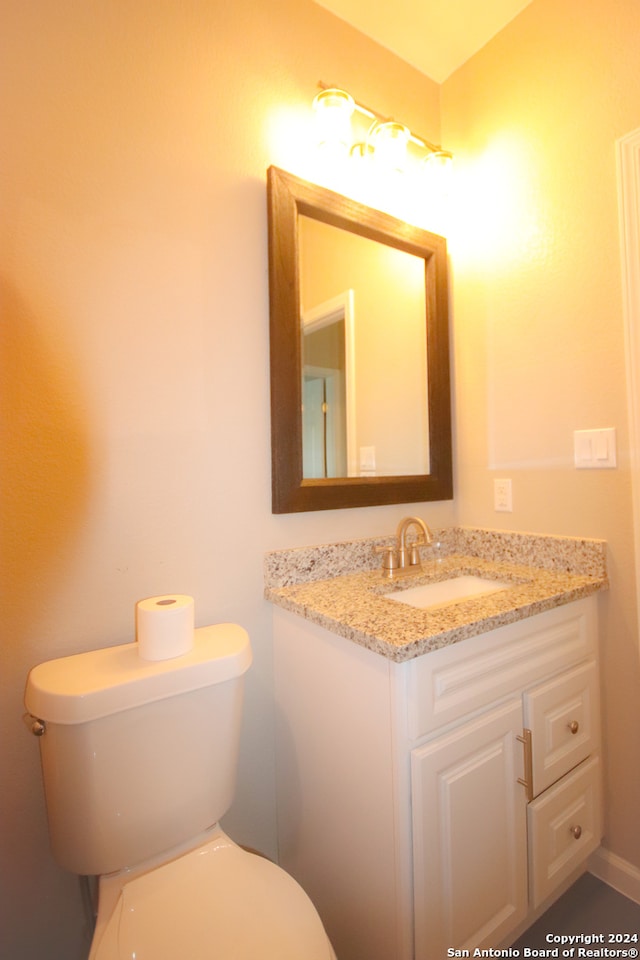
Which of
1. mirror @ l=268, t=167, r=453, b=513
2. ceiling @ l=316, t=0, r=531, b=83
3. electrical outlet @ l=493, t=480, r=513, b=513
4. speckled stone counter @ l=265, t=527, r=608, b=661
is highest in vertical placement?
ceiling @ l=316, t=0, r=531, b=83

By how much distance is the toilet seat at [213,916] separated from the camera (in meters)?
0.65

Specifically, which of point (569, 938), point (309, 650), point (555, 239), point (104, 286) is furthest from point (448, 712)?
point (555, 239)

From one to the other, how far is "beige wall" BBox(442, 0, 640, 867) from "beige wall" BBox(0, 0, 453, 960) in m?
0.65

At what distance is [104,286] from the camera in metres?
0.96

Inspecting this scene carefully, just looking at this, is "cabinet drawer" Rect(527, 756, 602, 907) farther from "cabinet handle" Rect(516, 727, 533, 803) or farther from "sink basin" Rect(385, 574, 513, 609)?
"sink basin" Rect(385, 574, 513, 609)

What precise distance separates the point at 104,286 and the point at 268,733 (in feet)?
3.93

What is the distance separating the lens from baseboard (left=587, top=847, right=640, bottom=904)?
3.83 feet

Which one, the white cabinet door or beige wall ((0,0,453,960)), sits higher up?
beige wall ((0,0,453,960))

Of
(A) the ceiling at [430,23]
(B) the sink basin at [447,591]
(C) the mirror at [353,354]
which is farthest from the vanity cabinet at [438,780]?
(A) the ceiling at [430,23]

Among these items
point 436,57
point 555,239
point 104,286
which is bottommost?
point 104,286

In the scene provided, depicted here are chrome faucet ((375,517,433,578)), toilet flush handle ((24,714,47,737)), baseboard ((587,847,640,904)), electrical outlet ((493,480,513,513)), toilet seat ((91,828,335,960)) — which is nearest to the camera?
toilet seat ((91,828,335,960))

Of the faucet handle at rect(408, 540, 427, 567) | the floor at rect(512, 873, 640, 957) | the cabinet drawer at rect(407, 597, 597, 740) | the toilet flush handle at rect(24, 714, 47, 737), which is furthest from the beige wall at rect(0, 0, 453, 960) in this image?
the floor at rect(512, 873, 640, 957)

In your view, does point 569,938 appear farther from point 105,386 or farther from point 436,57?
point 436,57

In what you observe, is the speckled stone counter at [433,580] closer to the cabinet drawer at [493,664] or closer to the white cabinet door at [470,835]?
the cabinet drawer at [493,664]
